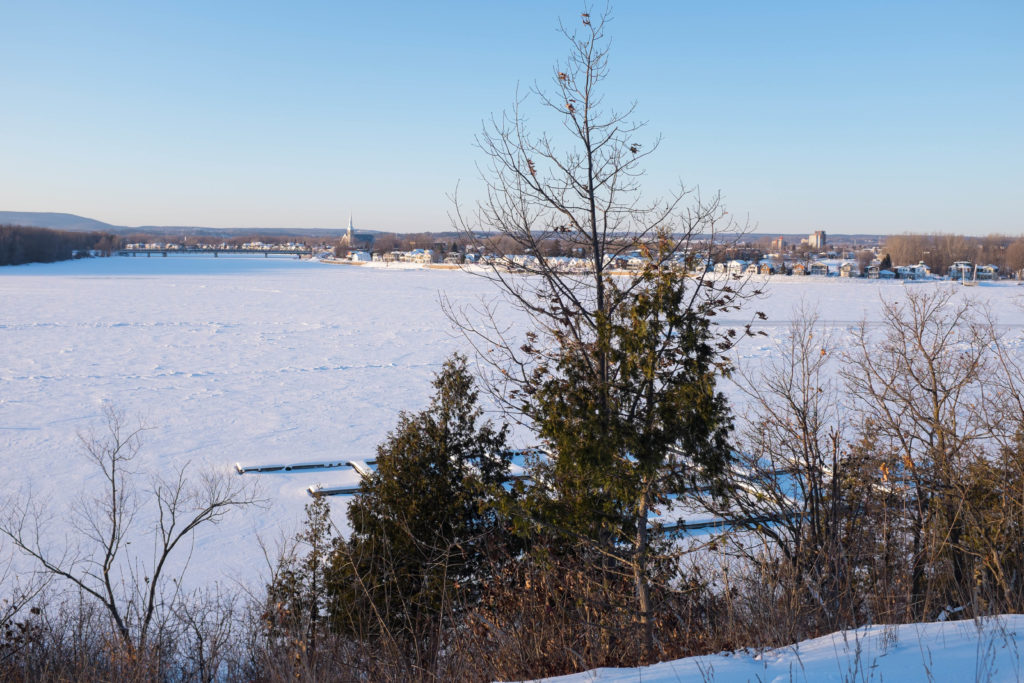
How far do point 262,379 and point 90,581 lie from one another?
14706 millimetres

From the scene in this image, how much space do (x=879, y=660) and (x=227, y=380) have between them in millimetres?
23756

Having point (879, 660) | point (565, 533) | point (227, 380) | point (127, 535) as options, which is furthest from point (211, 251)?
point (879, 660)

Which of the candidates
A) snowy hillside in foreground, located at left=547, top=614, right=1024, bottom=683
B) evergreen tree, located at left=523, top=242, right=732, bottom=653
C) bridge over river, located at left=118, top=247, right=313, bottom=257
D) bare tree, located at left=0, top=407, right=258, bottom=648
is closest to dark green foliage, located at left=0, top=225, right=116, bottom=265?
bridge over river, located at left=118, top=247, right=313, bottom=257

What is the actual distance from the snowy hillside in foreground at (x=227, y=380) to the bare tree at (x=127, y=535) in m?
0.33

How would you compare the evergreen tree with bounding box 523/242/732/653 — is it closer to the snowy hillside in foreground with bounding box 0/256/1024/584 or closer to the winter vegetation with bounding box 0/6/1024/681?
the winter vegetation with bounding box 0/6/1024/681

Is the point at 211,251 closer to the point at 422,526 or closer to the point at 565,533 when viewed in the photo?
the point at 422,526

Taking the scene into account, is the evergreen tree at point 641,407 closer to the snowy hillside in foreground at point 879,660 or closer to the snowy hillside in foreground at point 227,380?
the snowy hillside in foreground at point 879,660

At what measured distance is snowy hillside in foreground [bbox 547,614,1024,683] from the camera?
3381mm

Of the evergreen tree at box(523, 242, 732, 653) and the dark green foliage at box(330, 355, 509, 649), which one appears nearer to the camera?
the evergreen tree at box(523, 242, 732, 653)

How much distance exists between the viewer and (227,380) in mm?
24797

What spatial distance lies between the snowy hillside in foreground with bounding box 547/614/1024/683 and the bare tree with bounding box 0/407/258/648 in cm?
614

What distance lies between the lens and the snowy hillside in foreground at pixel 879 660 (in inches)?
133

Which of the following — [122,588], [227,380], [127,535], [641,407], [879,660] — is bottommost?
[122,588]

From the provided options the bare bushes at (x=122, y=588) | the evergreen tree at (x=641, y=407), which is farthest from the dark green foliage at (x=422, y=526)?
the evergreen tree at (x=641, y=407)
